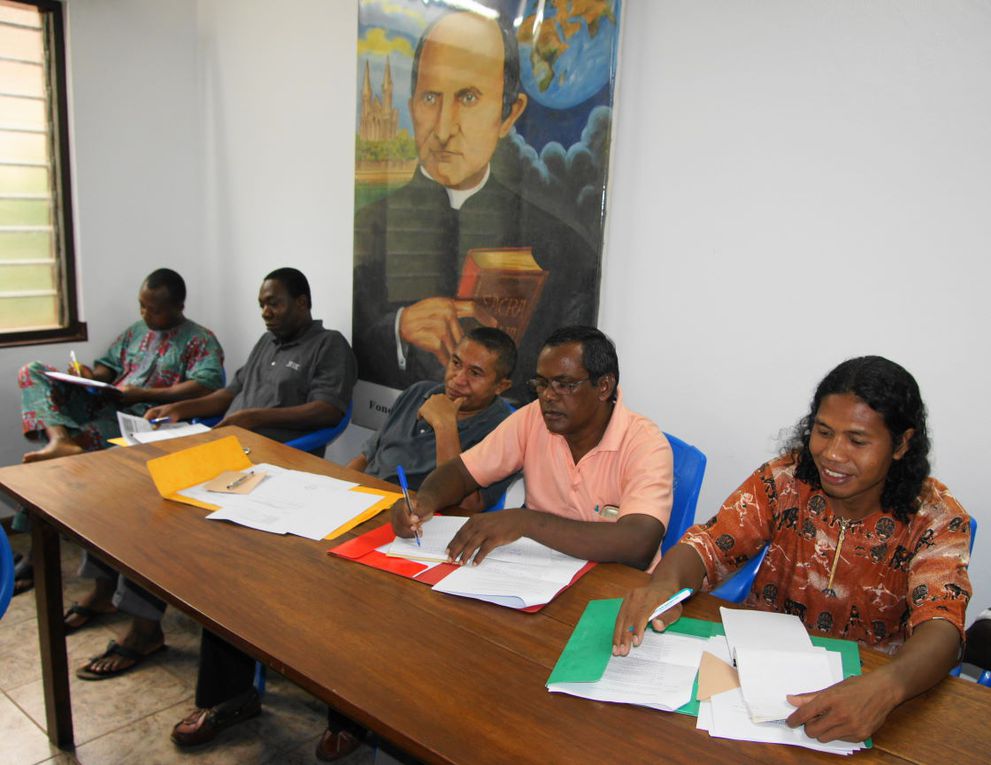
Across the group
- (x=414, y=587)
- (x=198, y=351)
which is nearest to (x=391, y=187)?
(x=198, y=351)

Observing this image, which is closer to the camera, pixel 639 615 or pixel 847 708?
pixel 847 708

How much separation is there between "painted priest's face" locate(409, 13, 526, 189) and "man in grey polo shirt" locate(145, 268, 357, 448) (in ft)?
2.72

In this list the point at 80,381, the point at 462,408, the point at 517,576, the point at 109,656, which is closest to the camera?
the point at 517,576

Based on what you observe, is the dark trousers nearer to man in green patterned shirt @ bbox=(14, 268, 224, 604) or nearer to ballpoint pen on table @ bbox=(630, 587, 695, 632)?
ballpoint pen on table @ bbox=(630, 587, 695, 632)

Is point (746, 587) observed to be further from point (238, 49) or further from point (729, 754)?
point (238, 49)

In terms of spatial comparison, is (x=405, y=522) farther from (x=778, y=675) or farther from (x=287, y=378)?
(x=287, y=378)

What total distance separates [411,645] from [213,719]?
1.31 m

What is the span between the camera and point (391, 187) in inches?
131

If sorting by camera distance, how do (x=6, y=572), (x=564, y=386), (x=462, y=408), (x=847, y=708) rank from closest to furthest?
1. (x=847, y=708)
2. (x=6, y=572)
3. (x=564, y=386)
4. (x=462, y=408)

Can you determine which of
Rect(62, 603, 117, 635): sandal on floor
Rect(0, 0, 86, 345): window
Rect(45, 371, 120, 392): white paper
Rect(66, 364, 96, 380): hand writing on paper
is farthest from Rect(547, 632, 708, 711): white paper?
Rect(0, 0, 86, 345): window

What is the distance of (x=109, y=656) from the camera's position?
2.66m

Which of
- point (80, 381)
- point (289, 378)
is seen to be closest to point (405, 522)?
point (289, 378)

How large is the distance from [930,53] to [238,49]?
10.7 ft

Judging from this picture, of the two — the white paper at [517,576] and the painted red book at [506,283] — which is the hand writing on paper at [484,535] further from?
the painted red book at [506,283]
